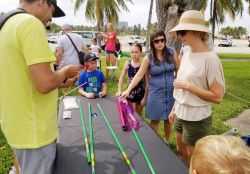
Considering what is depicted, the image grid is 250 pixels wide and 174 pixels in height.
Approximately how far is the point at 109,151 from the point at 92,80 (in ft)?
5.63

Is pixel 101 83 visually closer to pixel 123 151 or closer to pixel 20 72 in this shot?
pixel 123 151

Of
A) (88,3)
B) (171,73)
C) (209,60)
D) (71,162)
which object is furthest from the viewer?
(88,3)

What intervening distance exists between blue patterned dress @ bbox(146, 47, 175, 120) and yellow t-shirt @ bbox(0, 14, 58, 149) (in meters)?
1.57

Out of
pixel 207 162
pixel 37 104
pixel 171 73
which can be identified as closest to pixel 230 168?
pixel 207 162

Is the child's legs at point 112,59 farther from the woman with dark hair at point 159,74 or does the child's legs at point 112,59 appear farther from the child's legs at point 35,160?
the child's legs at point 35,160

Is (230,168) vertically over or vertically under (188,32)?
under

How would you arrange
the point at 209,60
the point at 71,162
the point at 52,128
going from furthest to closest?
the point at 209,60 → the point at 71,162 → the point at 52,128

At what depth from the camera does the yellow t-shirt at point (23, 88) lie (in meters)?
1.40

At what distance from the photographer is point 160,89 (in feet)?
9.95

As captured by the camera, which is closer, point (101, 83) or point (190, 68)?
point (190, 68)

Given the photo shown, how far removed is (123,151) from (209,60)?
0.93m

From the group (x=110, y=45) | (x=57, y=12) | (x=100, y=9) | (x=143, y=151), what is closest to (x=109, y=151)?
(x=143, y=151)

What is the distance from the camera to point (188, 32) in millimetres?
2170

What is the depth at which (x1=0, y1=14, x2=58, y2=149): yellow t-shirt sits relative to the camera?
1403mm
